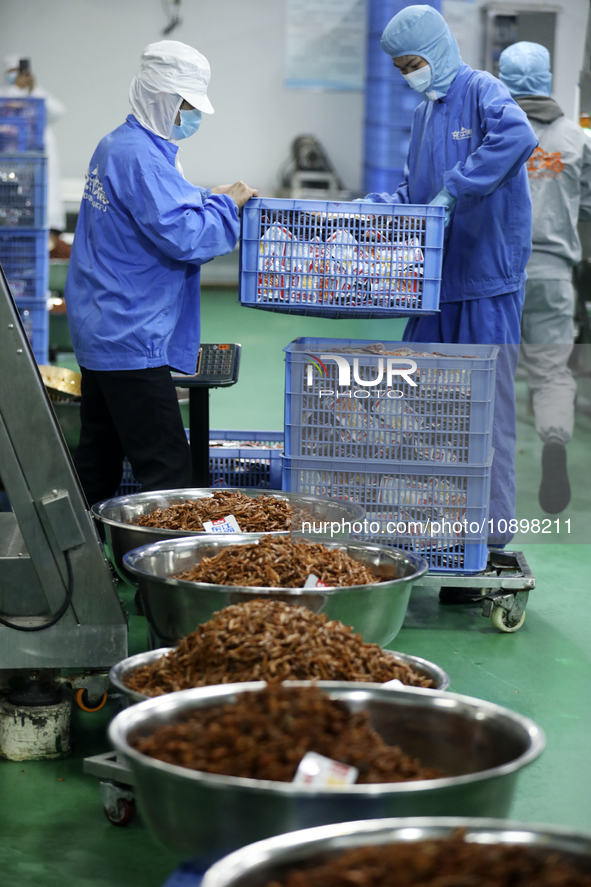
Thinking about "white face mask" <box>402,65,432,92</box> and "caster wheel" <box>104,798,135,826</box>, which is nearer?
"caster wheel" <box>104,798,135,826</box>

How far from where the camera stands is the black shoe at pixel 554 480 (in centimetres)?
477

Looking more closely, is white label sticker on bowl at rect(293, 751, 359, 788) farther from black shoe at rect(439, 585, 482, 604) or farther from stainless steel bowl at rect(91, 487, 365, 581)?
black shoe at rect(439, 585, 482, 604)

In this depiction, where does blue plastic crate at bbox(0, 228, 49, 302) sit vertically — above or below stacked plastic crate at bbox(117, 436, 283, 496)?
above

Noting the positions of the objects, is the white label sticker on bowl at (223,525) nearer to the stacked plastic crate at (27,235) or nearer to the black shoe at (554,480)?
the black shoe at (554,480)

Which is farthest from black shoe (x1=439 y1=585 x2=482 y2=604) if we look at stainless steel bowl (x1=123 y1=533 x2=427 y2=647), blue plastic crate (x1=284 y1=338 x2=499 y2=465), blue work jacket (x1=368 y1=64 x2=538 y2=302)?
stainless steel bowl (x1=123 y1=533 x2=427 y2=647)

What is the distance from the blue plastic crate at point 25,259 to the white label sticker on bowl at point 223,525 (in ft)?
11.1

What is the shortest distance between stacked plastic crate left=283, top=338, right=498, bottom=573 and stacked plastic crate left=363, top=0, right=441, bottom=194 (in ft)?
28.8

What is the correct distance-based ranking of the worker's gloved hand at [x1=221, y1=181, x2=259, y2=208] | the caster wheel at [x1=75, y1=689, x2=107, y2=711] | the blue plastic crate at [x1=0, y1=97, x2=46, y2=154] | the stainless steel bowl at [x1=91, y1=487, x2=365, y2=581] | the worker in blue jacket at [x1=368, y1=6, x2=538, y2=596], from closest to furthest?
the caster wheel at [x1=75, y1=689, x2=107, y2=711] → the stainless steel bowl at [x1=91, y1=487, x2=365, y2=581] → the worker's gloved hand at [x1=221, y1=181, x2=259, y2=208] → the worker in blue jacket at [x1=368, y1=6, x2=538, y2=596] → the blue plastic crate at [x1=0, y1=97, x2=46, y2=154]

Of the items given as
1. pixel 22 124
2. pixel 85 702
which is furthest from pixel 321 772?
pixel 22 124

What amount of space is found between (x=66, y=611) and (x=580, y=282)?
19.2 ft

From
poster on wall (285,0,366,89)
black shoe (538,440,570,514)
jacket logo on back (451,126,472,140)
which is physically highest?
poster on wall (285,0,366,89)

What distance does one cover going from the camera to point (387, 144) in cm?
1160

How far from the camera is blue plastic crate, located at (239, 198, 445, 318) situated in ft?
9.39

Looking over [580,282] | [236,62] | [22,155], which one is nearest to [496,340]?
[22,155]
